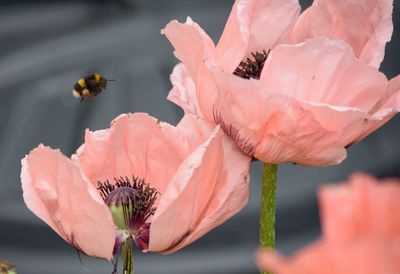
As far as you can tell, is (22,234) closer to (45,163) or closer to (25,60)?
(25,60)

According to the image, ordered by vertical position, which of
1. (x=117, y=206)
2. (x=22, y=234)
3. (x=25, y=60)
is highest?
(x=25, y=60)

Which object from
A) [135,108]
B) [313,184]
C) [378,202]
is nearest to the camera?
[378,202]

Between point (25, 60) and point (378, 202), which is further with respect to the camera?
point (25, 60)

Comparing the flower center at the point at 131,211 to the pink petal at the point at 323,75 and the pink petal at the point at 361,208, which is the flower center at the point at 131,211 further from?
the pink petal at the point at 361,208

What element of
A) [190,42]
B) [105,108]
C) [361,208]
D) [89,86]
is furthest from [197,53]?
[105,108]

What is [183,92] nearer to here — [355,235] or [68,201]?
[68,201]

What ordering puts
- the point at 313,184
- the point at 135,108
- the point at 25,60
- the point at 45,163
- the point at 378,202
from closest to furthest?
the point at 378,202 → the point at 45,163 → the point at 313,184 → the point at 135,108 → the point at 25,60

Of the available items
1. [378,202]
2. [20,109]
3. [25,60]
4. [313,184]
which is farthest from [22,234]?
[378,202]

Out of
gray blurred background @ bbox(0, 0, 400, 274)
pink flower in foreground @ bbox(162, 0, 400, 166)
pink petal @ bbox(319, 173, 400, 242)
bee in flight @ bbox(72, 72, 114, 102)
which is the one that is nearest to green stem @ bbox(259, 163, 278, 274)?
pink flower in foreground @ bbox(162, 0, 400, 166)
